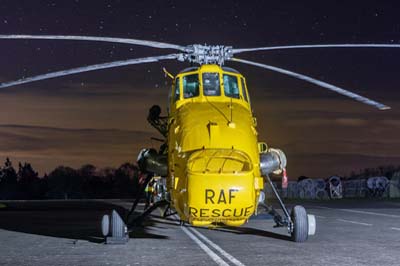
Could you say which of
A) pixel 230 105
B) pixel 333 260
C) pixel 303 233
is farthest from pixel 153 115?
pixel 333 260

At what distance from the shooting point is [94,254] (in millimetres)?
13117

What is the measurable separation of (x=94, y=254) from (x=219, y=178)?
295cm

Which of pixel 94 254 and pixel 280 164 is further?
pixel 280 164

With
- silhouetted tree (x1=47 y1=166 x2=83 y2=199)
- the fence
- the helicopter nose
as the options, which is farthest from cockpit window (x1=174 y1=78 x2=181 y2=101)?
silhouetted tree (x1=47 y1=166 x2=83 y2=199)

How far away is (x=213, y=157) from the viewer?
12.3 metres

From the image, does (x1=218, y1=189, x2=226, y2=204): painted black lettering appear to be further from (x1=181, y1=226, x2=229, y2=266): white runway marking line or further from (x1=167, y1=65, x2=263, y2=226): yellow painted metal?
(x1=181, y1=226, x2=229, y2=266): white runway marking line

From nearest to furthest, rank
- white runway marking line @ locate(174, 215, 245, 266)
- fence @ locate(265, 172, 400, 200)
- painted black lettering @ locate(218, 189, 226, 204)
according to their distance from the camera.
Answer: white runway marking line @ locate(174, 215, 245, 266) → painted black lettering @ locate(218, 189, 226, 204) → fence @ locate(265, 172, 400, 200)

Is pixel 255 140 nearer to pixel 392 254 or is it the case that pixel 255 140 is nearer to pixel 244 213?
pixel 244 213

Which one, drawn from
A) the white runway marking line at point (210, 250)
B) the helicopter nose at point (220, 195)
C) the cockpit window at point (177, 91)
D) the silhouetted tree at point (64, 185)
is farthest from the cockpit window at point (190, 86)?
the silhouetted tree at point (64, 185)

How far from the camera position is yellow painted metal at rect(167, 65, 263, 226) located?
12055mm

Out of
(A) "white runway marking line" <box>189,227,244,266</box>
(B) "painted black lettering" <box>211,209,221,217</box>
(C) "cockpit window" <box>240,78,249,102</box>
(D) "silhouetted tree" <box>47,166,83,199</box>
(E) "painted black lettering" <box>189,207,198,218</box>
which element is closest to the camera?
(A) "white runway marking line" <box>189,227,244,266</box>

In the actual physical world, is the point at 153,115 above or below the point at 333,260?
above

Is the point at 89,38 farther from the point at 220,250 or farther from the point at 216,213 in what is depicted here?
the point at 220,250

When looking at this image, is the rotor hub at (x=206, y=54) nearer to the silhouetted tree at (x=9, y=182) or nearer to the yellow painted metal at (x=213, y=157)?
the yellow painted metal at (x=213, y=157)
